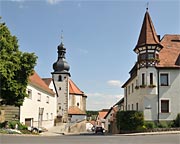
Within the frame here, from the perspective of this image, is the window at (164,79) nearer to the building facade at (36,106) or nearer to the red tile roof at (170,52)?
the red tile roof at (170,52)

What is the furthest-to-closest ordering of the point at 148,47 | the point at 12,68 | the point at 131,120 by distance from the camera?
the point at 148,47 < the point at 131,120 < the point at 12,68

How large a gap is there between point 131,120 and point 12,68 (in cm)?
1393

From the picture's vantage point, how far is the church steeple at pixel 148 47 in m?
33.4

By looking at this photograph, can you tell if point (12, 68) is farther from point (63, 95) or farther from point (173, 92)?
point (63, 95)

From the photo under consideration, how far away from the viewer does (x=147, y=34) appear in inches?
1351

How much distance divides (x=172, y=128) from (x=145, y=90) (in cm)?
498

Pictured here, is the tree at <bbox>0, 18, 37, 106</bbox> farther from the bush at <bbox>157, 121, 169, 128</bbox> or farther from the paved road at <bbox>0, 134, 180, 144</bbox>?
the bush at <bbox>157, 121, 169, 128</bbox>

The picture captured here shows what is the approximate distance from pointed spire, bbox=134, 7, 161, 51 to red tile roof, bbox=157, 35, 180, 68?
2009 mm

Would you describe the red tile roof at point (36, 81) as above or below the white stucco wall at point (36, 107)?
above

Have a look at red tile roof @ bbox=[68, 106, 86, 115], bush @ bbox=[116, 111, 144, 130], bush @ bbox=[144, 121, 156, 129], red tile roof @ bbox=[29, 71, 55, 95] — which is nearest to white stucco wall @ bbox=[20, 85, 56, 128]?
red tile roof @ bbox=[29, 71, 55, 95]

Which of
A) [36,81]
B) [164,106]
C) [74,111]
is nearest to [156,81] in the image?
[164,106]

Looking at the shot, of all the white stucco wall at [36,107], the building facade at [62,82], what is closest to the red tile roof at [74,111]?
the building facade at [62,82]

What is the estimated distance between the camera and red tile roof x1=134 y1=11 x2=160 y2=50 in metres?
33.8

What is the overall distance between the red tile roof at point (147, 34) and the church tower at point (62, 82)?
112ft
